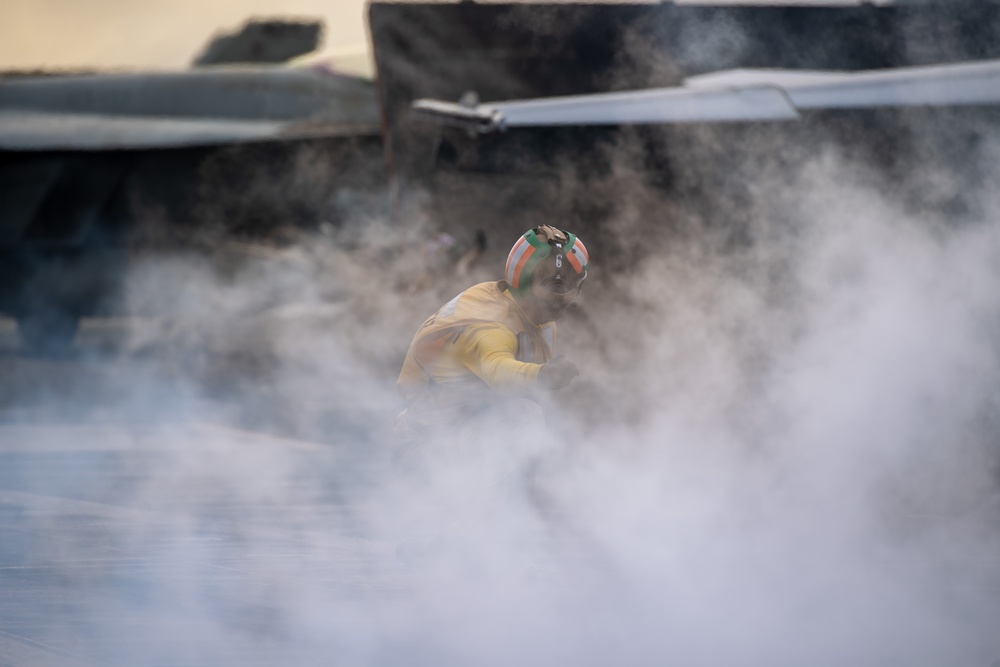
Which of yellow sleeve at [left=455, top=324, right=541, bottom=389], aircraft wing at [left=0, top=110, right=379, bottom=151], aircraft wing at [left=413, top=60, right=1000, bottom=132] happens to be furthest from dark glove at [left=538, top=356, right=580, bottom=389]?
aircraft wing at [left=0, top=110, right=379, bottom=151]

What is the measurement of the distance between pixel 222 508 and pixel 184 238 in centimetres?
937

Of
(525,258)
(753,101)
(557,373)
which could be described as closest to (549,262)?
(525,258)

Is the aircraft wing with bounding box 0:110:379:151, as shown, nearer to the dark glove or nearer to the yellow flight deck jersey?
the yellow flight deck jersey

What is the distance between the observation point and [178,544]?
4488 millimetres

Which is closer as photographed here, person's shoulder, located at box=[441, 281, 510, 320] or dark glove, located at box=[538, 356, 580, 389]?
dark glove, located at box=[538, 356, 580, 389]

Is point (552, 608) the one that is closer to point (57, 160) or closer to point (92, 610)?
point (92, 610)

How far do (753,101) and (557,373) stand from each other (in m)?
4.74

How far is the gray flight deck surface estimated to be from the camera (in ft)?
11.2

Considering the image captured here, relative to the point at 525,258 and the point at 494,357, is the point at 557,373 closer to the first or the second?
the point at 494,357

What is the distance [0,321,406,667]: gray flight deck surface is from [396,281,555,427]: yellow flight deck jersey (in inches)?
25.9

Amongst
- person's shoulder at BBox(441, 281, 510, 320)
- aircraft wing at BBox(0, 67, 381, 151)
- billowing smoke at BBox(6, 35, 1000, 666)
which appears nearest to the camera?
billowing smoke at BBox(6, 35, 1000, 666)

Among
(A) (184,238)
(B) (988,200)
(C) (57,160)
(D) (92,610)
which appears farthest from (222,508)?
(C) (57,160)

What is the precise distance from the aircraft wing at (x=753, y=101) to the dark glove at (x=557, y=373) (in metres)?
4.47

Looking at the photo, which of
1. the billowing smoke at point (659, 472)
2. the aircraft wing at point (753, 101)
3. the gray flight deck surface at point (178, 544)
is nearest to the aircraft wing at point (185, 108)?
the billowing smoke at point (659, 472)
